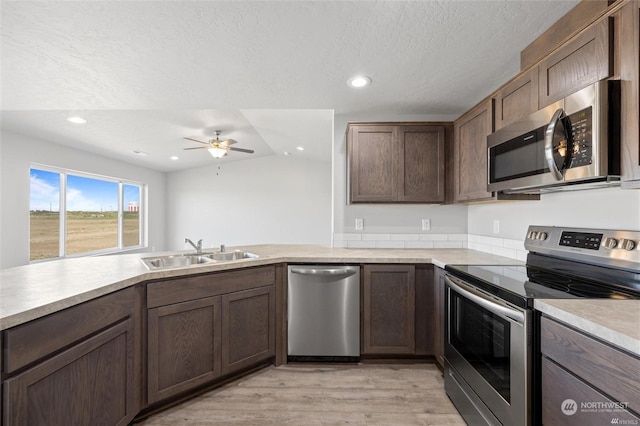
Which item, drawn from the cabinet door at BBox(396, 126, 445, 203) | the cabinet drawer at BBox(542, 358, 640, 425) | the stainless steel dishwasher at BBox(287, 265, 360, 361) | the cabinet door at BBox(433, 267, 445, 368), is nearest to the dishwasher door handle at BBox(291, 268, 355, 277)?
the stainless steel dishwasher at BBox(287, 265, 360, 361)

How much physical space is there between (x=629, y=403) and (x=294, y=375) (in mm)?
1937

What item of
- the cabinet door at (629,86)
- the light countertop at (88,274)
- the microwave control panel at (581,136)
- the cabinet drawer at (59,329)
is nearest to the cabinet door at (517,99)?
the microwave control panel at (581,136)

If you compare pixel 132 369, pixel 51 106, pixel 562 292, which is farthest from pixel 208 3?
pixel 51 106

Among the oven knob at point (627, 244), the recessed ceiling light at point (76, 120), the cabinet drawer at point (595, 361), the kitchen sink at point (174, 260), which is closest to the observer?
the cabinet drawer at point (595, 361)

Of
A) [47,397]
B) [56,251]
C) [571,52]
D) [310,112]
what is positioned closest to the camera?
[47,397]

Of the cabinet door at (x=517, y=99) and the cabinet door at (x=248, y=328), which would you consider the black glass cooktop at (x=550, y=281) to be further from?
the cabinet door at (x=248, y=328)

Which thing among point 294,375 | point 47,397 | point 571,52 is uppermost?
point 571,52

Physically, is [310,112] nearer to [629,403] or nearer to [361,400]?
[361,400]

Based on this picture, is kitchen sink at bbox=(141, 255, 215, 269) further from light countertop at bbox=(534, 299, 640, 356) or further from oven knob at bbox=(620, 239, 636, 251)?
oven knob at bbox=(620, 239, 636, 251)

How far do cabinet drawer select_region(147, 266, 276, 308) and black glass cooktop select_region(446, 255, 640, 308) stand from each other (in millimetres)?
1389

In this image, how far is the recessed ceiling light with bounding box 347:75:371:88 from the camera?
225 centimetres

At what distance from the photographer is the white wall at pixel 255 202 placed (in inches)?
274

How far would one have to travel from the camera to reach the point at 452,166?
8.98ft

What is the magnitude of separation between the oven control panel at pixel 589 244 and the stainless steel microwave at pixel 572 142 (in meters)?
0.28
